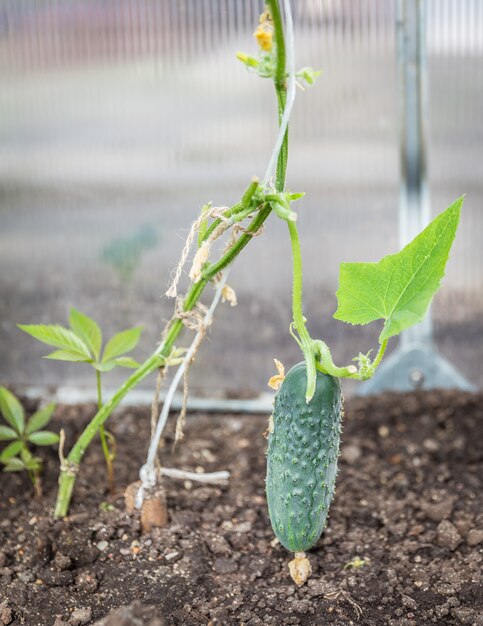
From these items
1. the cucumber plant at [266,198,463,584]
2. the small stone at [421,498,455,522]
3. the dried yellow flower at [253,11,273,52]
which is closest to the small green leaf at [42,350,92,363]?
the cucumber plant at [266,198,463,584]

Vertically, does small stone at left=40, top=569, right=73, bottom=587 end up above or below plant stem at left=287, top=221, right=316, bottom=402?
below

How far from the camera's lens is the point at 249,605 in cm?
155

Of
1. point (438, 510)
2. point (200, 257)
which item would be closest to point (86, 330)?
point (200, 257)

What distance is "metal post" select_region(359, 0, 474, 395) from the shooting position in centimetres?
227

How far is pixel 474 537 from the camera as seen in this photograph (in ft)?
5.74

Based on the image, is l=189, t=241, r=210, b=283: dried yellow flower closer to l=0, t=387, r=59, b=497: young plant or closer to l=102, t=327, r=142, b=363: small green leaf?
l=102, t=327, r=142, b=363: small green leaf

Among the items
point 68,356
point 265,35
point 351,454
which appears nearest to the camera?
point 265,35

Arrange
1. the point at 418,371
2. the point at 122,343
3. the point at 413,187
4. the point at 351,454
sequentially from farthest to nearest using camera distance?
the point at 418,371 → the point at 413,187 → the point at 351,454 → the point at 122,343

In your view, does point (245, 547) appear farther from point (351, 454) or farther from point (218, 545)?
point (351, 454)

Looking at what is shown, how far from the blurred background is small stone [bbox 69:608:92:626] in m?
1.15

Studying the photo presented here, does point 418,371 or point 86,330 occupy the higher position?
point 86,330

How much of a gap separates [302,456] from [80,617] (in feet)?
1.68

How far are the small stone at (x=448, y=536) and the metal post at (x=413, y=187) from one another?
0.77m

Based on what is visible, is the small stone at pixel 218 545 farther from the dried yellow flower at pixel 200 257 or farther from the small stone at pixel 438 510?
the dried yellow flower at pixel 200 257
